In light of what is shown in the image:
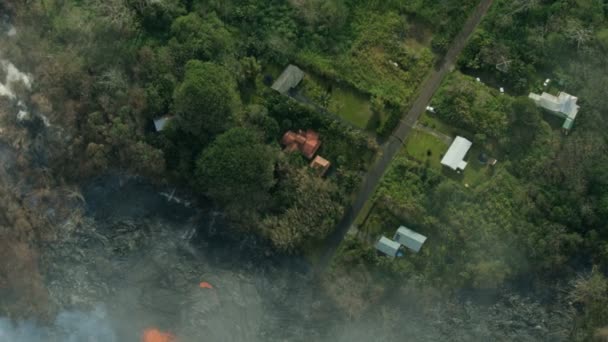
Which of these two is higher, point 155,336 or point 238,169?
point 238,169

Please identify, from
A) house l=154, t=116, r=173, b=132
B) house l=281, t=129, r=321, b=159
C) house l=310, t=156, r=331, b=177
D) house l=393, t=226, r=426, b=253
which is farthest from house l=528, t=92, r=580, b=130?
house l=154, t=116, r=173, b=132

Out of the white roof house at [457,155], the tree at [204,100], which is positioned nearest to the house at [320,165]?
the tree at [204,100]

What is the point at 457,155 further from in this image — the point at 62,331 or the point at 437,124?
the point at 62,331

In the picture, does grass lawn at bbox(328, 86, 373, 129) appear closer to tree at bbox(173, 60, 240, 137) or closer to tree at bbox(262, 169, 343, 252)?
tree at bbox(262, 169, 343, 252)

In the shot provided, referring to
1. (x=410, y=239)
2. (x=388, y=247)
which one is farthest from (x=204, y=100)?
(x=410, y=239)

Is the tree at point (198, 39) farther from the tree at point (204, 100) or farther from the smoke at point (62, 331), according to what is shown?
the smoke at point (62, 331)
